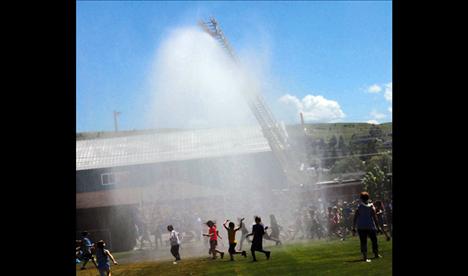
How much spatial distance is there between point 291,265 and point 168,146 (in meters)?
43.9

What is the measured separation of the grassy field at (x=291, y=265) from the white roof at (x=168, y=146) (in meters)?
33.9

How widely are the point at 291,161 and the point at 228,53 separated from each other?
13.9m

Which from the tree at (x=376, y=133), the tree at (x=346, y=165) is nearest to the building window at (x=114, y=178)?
the tree at (x=376, y=133)

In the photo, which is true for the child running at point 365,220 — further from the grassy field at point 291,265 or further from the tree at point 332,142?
the tree at point 332,142

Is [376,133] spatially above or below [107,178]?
above

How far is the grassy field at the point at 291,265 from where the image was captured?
14.9 m

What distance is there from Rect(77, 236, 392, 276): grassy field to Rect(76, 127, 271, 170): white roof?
111 ft

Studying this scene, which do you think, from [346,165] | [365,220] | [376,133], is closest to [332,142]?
[376,133]

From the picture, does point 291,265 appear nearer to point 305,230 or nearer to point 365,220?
point 365,220

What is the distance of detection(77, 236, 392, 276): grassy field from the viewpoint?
1488cm

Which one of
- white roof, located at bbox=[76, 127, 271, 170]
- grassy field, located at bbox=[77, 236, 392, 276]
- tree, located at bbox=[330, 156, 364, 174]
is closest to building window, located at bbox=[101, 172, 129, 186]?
white roof, located at bbox=[76, 127, 271, 170]

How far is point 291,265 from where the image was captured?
57.2 ft

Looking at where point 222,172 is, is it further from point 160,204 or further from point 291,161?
point 160,204
